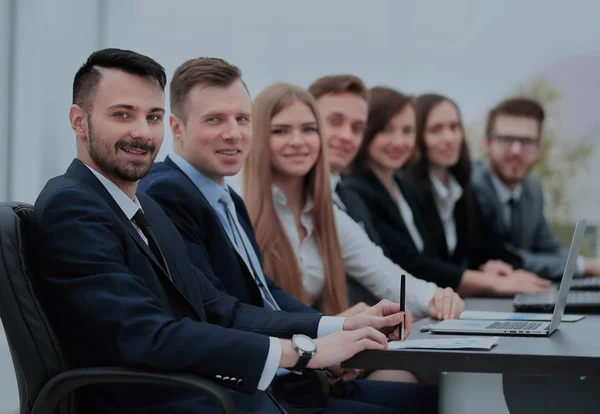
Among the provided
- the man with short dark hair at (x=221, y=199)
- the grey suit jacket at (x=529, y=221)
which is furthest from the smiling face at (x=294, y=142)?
the grey suit jacket at (x=529, y=221)

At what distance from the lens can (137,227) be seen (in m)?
2.06

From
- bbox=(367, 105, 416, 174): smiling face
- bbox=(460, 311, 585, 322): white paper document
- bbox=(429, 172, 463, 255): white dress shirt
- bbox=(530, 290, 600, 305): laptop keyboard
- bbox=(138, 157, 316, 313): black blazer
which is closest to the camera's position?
bbox=(138, 157, 316, 313): black blazer

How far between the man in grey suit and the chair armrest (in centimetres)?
414

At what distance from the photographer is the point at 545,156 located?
782cm

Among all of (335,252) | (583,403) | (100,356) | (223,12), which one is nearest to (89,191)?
(100,356)

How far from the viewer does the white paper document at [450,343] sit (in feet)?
6.54

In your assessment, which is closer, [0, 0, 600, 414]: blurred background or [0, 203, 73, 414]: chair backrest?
[0, 203, 73, 414]: chair backrest

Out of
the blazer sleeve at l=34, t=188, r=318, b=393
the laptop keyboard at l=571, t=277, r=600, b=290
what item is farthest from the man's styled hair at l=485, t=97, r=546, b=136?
the blazer sleeve at l=34, t=188, r=318, b=393

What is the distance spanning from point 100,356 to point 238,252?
78cm

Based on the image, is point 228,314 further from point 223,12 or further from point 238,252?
point 223,12

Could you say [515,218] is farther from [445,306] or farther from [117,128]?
[117,128]

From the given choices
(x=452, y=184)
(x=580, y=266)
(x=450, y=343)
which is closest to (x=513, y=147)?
(x=452, y=184)

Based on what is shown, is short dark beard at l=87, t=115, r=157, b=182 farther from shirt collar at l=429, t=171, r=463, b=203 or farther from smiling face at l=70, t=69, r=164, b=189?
shirt collar at l=429, t=171, r=463, b=203

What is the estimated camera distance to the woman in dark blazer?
4.07 metres
